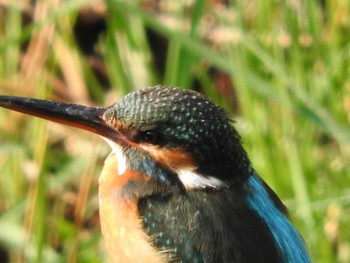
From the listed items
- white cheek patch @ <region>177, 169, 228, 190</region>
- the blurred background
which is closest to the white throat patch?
white cheek patch @ <region>177, 169, 228, 190</region>

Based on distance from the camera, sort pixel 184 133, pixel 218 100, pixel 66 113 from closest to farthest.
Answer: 1. pixel 184 133
2. pixel 66 113
3. pixel 218 100

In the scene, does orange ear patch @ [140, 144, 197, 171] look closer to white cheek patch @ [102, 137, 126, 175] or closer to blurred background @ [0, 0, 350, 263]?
white cheek patch @ [102, 137, 126, 175]

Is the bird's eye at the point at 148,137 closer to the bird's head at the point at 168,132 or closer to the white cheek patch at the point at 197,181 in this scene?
the bird's head at the point at 168,132

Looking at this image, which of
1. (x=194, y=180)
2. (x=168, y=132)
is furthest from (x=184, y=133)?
(x=194, y=180)

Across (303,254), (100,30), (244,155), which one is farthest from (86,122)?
(100,30)

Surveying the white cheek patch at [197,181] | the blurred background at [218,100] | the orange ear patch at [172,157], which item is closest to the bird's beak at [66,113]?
the orange ear patch at [172,157]

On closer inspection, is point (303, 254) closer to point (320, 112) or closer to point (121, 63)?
point (320, 112)

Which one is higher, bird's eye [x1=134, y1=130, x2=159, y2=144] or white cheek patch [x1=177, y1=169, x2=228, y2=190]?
bird's eye [x1=134, y1=130, x2=159, y2=144]

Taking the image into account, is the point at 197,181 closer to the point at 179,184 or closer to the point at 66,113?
the point at 179,184
